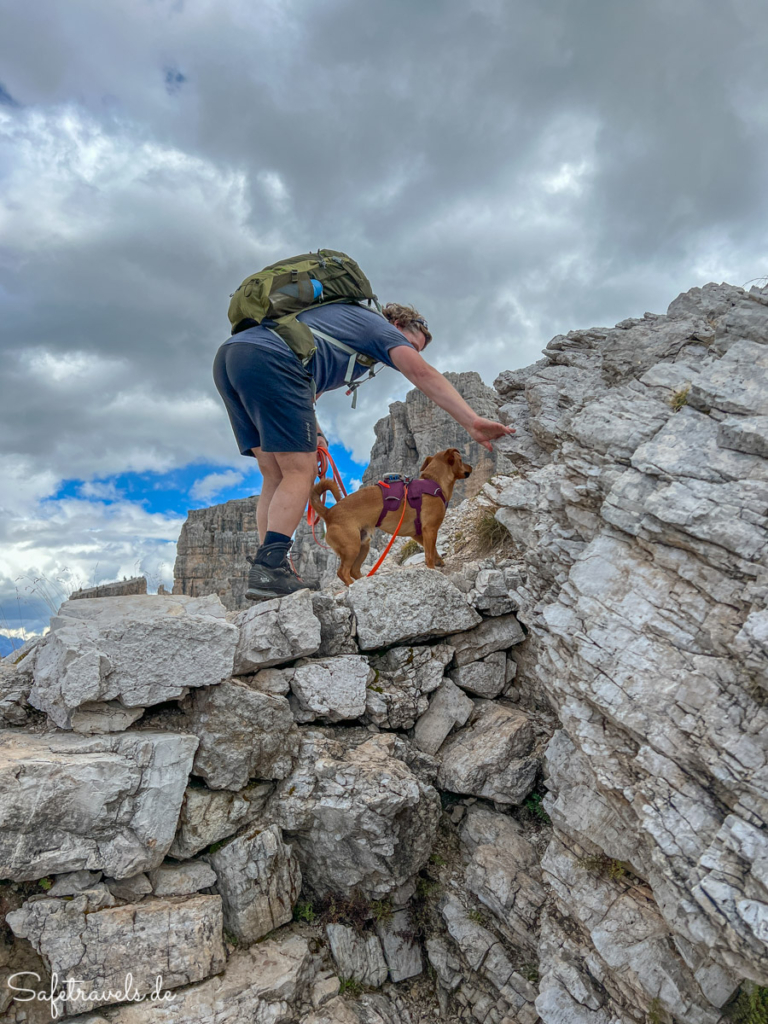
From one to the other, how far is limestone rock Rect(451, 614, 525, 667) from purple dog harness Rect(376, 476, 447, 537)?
4.54ft

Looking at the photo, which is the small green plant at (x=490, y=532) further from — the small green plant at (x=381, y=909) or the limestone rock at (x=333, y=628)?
the small green plant at (x=381, y=909)

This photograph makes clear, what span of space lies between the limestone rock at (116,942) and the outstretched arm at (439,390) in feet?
14.9

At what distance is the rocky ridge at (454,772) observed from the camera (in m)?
3.70

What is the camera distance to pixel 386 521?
262 inches

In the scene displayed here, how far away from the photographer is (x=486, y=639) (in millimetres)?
6234

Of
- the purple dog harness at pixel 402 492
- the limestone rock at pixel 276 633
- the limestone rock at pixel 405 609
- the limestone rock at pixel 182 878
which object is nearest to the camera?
A: the limestone rock at pixel 182 878

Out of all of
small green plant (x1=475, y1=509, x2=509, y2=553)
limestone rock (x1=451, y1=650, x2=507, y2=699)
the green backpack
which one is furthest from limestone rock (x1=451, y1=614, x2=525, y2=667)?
the green backpack

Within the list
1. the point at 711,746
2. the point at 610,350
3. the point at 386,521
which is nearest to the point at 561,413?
the point at 610,350

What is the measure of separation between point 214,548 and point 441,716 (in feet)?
111

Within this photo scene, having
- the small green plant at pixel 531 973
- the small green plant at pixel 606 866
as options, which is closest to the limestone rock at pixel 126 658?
the small green plant at pixel 606 866

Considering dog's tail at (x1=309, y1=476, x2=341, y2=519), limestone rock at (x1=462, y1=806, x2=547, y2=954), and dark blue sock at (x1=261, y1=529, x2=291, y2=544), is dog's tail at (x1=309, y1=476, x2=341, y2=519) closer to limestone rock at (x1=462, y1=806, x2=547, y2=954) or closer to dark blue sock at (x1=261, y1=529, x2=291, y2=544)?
dark blue sock at (x1=261, y1=529, x2=291, y2=544)

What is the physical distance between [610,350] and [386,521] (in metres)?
3.02

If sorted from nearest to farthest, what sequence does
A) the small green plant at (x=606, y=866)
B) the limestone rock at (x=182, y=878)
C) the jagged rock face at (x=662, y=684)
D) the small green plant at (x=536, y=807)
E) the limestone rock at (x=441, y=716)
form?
the jagged rock face at (x=662, y=684)
the small green plant at (x=606, y=866)
the limestone rock at (x=182, y=878)
the small green plant at (x=536, y=807)
the limestone rock at (x=441, y=716)

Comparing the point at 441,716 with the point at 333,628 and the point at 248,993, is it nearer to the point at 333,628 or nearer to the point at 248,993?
the point at 333,628
